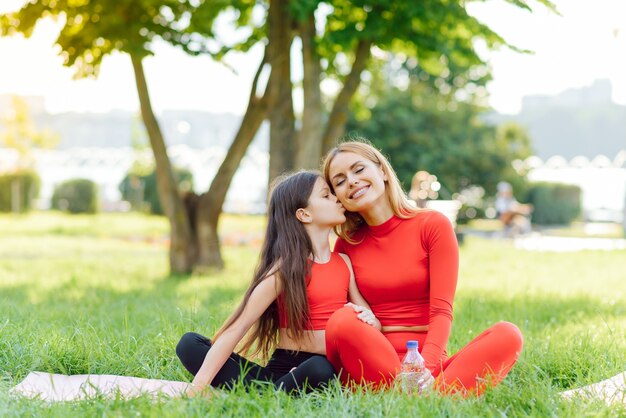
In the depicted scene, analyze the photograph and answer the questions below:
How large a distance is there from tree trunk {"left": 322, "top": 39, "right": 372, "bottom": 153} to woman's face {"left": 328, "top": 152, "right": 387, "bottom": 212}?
5.44 meters

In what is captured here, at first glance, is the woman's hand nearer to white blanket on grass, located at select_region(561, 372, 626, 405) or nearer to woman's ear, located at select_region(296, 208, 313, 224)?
woman's ear, located at select_region(296, 208, 313, 224)

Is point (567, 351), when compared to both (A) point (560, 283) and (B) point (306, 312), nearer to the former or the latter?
(B) point (306, 312)

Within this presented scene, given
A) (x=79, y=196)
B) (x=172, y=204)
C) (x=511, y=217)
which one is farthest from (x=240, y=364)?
(x=79, y=196)

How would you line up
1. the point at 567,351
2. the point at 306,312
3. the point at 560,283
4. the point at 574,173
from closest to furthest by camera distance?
the point at 306,312, the point at 567,351, the point at 560,283, the point at 574,173

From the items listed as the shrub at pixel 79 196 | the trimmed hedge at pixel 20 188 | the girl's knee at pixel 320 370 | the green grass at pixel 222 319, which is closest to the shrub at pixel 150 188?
the shrub at pixel 79 196

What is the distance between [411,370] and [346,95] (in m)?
6.74

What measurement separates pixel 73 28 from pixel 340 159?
22.9 ft

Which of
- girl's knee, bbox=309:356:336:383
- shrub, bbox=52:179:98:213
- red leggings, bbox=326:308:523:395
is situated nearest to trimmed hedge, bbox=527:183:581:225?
shrub, bbox=52:179:98:213

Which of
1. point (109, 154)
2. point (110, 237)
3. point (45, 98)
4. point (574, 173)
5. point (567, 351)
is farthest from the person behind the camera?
point (45, 98)

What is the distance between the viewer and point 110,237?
63.7ft

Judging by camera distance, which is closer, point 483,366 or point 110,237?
point 483,366

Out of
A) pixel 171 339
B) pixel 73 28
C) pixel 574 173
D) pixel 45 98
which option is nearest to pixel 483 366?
pixel 171 339

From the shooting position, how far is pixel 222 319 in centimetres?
547

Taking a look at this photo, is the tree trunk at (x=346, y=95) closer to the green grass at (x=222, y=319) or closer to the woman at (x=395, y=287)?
the green grass at (x=222, y=319)
